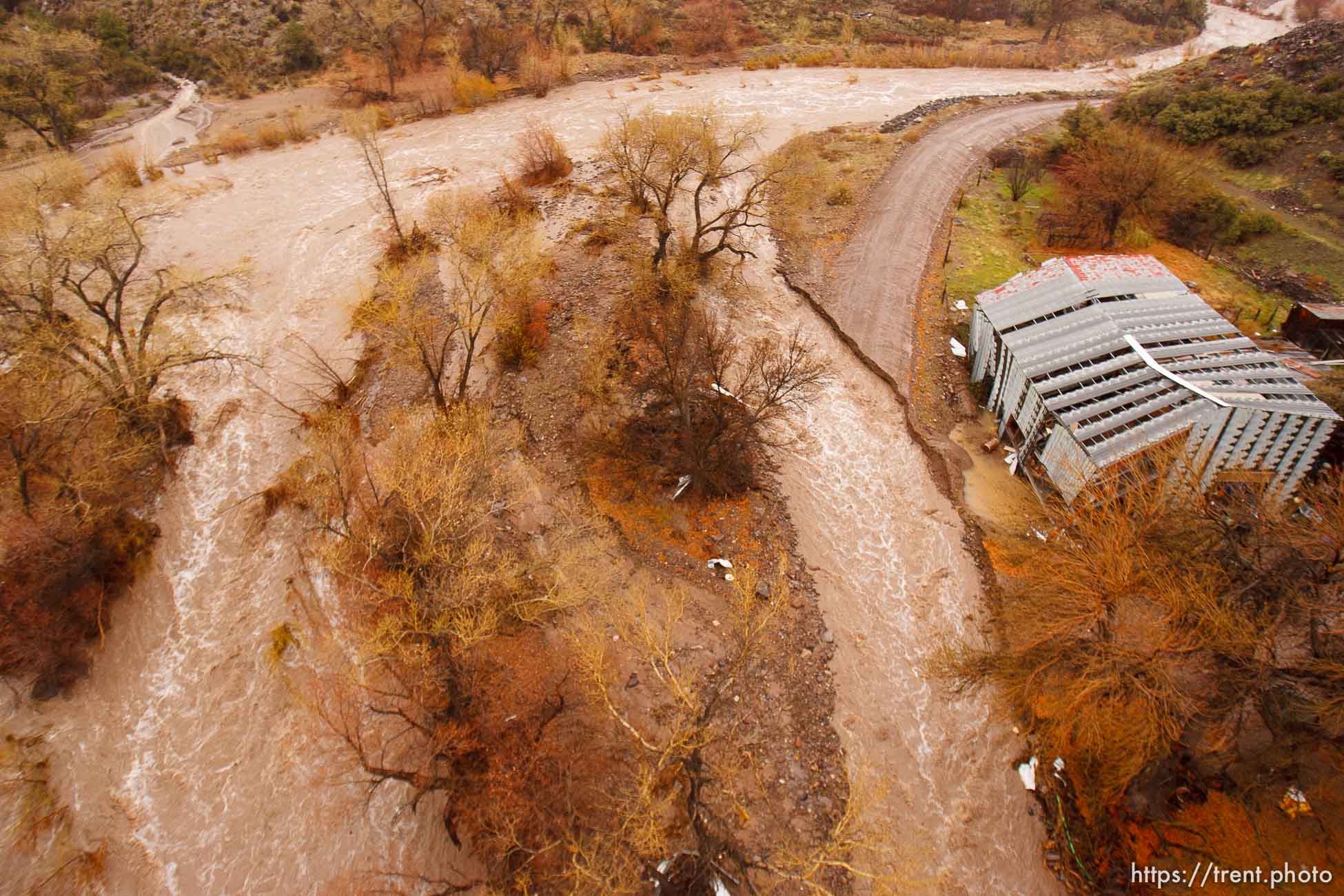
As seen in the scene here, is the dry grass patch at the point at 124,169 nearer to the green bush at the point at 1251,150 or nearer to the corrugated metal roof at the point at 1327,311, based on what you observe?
the corrugated metal roof at the point at 1327,311

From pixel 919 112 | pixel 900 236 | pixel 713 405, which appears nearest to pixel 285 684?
pixel 713 405

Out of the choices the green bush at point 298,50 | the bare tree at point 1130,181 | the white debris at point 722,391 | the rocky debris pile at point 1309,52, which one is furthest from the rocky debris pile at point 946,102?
the green bush at point 298,50

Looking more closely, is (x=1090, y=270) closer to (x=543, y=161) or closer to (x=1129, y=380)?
(x=1129, y=380)

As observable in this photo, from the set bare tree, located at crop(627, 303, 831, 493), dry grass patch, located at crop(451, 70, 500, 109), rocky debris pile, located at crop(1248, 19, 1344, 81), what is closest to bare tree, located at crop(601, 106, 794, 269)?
bare tree, located at crop(627, 303, 831, 493)

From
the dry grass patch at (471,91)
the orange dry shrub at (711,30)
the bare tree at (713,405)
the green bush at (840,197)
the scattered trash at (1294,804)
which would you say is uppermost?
the orange dry shrub at (711,30)

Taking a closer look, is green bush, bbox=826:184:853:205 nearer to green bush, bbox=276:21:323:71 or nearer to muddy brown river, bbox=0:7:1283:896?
muddy brown river, bbox=0:7:1283:896
